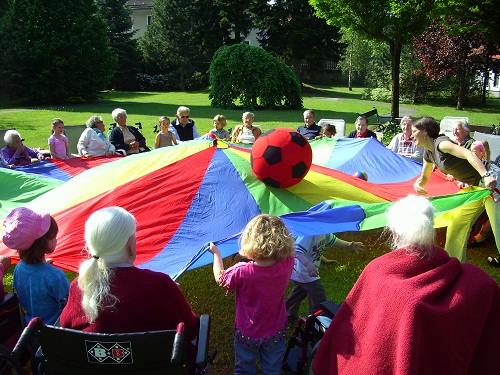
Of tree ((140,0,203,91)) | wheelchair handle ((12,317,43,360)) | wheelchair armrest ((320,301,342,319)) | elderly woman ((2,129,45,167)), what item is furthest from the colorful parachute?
tree ((140,0,203,91))

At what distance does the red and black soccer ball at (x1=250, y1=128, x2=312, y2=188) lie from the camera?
4.10 meters

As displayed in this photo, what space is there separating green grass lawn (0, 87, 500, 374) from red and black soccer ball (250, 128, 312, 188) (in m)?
0.97

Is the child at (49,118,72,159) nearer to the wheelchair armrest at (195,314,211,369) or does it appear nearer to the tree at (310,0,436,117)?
the wheelchair armrest at (195,314,211,369)

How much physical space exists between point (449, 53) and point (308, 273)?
20.9 meters

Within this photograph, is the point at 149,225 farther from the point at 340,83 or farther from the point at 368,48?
the point at 340,83

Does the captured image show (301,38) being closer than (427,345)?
No

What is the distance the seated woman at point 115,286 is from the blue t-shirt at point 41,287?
709 mm

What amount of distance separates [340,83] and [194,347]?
42.2 metres

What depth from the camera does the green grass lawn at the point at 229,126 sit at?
168 inches

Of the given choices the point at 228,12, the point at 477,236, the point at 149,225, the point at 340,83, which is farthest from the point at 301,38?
the point at 149,225

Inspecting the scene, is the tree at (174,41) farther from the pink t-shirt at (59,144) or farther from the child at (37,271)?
the child at (37,271)

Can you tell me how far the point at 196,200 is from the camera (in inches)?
163

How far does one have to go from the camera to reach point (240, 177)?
4355mm

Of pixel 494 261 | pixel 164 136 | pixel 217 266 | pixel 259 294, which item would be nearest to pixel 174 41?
pixel 164 136
